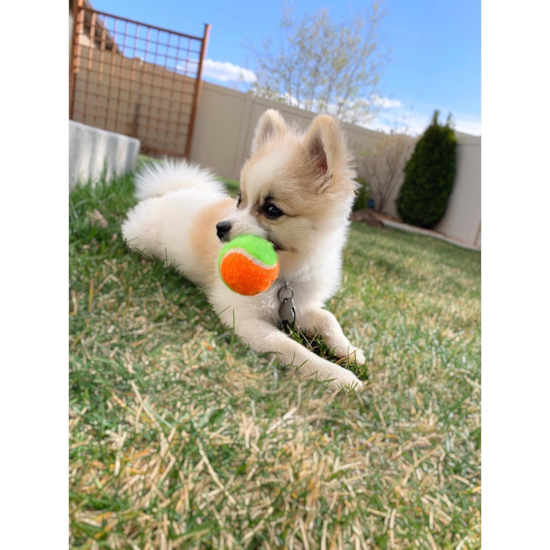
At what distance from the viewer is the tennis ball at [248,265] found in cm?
97

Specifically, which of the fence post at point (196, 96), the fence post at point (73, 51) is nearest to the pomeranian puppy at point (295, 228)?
the fence post at point (196, 96)

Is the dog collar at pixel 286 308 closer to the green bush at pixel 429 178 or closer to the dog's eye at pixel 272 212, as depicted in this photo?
the dog's eye at pixel 272 212

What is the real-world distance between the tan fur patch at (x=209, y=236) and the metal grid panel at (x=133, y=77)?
0.74 ft

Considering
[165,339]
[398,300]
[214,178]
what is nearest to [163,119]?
[214,178]

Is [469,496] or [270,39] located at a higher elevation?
[270,39]

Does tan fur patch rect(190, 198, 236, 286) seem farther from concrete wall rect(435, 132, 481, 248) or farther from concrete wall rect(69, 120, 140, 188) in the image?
concrete wall rect(435, 132, 481, 248)

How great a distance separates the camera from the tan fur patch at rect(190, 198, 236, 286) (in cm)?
136

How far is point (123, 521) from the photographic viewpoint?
66 centimetres

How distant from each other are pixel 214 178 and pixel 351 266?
0.66 metres

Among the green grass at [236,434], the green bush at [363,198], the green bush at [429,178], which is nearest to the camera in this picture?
the green grass at [236,434]

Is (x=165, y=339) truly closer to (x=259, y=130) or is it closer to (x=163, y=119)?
(x=259, y=130)

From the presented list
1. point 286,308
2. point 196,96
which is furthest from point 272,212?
point 196,96

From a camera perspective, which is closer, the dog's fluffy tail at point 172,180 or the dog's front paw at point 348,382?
the dog's front paw at point 348,382

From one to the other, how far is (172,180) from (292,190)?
0.95m
